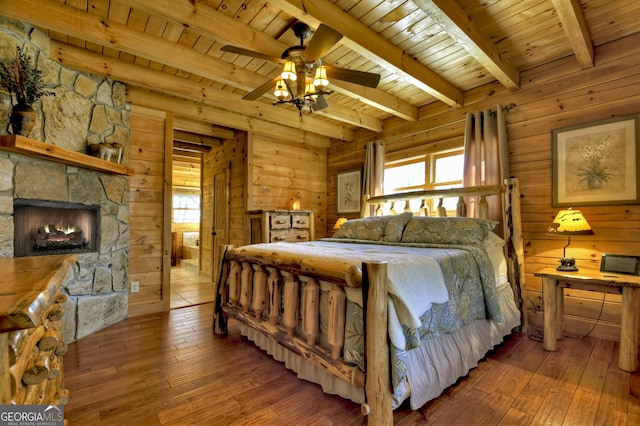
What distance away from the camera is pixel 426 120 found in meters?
3.94

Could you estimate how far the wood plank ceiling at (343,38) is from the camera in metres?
2.04

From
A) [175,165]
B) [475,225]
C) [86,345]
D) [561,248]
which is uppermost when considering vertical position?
[175,165]

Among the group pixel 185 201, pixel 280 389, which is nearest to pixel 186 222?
pixel 185 201

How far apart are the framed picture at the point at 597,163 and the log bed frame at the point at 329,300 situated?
0.45 m

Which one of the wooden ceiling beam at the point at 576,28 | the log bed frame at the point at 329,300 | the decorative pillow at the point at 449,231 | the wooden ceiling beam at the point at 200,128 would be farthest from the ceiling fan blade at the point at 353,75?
the wooden ceiling beam at the point at 200,128

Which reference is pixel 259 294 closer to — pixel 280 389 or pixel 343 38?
pixel 280 389

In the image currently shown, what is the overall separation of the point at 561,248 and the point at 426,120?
2.13 meters

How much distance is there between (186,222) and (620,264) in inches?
319

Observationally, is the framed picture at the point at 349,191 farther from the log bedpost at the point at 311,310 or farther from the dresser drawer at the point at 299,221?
the log bedpost at the point at 311,310

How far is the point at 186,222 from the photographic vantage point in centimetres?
786

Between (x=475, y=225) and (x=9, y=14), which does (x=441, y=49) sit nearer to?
(x=475, y=225)

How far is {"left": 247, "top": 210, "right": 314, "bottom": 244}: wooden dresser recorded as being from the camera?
393 centimetres

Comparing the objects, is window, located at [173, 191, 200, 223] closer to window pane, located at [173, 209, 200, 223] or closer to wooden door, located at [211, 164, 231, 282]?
window pane, located at [173, 209, 200, 223]

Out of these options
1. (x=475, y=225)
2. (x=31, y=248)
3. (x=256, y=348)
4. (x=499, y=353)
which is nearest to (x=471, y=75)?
(x=475, y=225)
